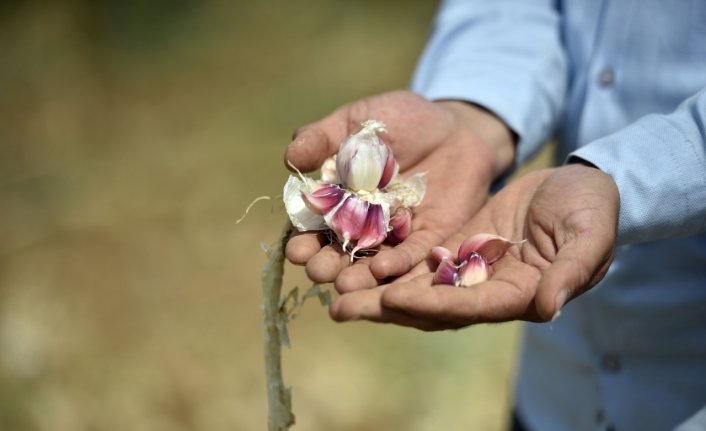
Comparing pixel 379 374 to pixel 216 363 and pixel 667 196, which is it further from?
pixel 667 196

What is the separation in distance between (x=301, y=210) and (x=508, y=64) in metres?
0.56

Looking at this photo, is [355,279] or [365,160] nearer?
[355,279]

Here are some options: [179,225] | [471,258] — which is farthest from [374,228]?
[179,225]

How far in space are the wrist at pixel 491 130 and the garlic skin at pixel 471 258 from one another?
0.30 meters

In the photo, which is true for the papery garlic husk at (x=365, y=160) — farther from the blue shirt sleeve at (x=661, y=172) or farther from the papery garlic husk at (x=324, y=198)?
the blue shirt sleeve at (x=661, y=172)

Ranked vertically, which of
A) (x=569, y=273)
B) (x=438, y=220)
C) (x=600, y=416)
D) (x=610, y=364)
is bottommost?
(x=600, y=416)

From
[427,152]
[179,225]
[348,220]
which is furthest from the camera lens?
[179,225]

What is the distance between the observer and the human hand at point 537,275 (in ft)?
2.71

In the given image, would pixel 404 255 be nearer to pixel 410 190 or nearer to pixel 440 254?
pixel 440 254

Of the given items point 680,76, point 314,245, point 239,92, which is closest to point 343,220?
point 314,245

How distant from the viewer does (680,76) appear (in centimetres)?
111

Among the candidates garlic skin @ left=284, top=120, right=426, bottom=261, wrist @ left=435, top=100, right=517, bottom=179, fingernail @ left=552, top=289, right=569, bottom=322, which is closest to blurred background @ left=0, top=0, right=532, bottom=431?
wrist @ left=435, top=100, right=517, bottom=179

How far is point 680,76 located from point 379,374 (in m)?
1.67

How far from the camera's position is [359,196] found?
111cm
